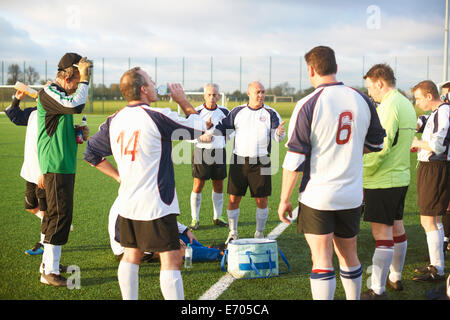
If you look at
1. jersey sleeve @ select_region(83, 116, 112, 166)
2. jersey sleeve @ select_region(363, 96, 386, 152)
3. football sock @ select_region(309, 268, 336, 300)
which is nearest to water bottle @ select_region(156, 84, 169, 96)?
jersey sleeve @ select_region(83, 116, 112, 166)

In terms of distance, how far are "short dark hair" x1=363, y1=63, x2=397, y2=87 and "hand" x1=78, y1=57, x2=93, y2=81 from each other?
268 cm

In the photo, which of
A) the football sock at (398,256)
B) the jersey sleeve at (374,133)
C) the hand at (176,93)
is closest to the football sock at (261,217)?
the football sock at (398,256)

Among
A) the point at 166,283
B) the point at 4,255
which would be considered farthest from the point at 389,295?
the point at 4,255

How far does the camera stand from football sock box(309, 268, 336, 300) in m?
3.12

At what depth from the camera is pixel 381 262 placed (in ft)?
12.6

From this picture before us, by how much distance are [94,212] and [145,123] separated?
184 inches

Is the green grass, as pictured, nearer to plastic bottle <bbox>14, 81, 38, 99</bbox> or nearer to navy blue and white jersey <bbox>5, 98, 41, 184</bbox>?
navy blue and white jersey <bbox>5, 98, 41, 184</bbox>

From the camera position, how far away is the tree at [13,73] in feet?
136

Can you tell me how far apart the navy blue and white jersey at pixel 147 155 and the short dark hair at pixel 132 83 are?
0.09 m

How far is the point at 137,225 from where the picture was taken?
3105 mm

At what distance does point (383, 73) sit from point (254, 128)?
2.32 m

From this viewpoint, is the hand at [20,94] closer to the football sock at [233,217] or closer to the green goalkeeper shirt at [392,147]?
the football sock at [233,217]

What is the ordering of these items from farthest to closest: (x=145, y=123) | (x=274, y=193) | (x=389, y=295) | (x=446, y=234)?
(x=274, y=193) → (x=446, y=234) → (x=389, y=295) → (x=145, y=123)
